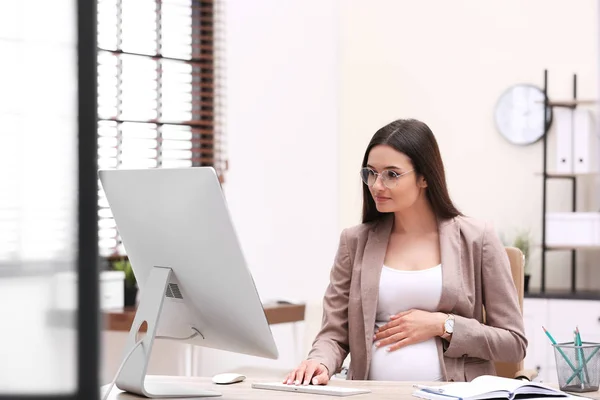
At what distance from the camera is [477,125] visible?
15.9 ft

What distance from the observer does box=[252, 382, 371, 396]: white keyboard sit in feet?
5.99

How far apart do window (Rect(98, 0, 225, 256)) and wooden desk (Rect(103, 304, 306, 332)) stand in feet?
2.04

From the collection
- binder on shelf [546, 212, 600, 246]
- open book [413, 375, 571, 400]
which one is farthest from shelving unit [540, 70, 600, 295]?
open book [413, 375, 571, 400]

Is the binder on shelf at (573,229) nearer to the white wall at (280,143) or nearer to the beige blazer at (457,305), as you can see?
the white wall at (280,143)

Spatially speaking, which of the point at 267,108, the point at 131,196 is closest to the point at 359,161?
the point at 267,108

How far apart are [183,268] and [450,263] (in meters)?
0.80

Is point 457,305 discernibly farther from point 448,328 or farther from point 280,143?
point 280,143

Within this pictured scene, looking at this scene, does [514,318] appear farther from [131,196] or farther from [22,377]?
[22,377]

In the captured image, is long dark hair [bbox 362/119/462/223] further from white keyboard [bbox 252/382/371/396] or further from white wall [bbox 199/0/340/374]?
white wall [bbox 199/0/340/374]

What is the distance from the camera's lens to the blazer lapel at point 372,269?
228 centimetres

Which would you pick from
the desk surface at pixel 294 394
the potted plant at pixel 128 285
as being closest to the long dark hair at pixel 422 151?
the desk surface at pixel 294 394

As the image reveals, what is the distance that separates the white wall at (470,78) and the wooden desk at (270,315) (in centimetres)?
83

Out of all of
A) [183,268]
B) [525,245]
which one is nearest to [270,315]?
[525,245]

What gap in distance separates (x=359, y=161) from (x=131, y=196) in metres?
3.28
